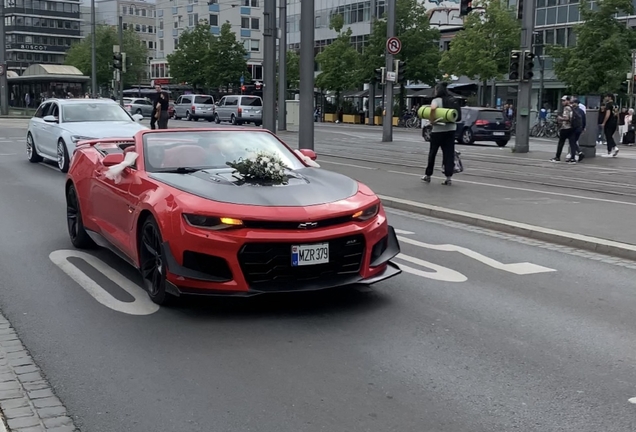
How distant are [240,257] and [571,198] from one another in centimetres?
890

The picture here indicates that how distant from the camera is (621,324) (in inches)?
236

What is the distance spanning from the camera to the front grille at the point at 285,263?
5.76 m

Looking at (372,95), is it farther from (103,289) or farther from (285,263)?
(285,263)

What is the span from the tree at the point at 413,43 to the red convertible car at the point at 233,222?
172 feet

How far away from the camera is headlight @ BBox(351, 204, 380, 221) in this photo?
6.17m

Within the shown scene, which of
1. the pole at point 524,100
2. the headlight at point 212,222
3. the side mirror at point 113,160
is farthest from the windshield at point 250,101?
the headlight at point 212,222

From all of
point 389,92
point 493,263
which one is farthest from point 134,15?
point 493,263

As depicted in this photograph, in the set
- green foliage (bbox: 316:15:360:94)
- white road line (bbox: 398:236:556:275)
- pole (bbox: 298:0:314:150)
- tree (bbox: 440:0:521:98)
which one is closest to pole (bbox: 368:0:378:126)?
green foliage (bbox: 316:15:360:94)

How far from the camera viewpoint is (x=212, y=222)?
579cm

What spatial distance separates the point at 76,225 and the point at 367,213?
12.6 ft

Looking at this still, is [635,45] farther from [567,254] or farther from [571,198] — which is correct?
[567,254]

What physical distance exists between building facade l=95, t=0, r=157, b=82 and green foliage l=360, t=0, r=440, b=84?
82.6 meters

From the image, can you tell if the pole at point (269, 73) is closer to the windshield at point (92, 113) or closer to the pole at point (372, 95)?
the windshield at point (92, 113)

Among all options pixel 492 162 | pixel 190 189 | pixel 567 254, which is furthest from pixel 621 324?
pixel 492 162
